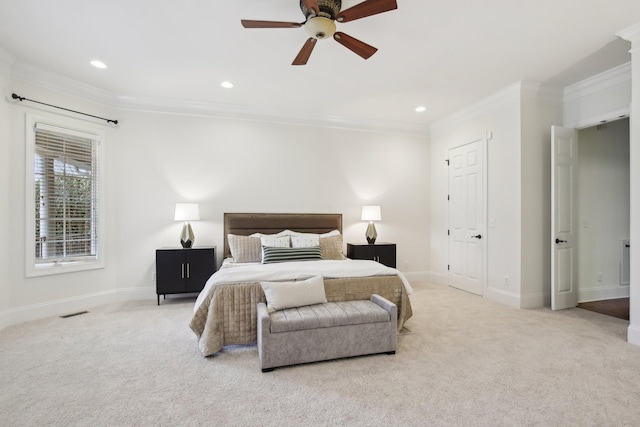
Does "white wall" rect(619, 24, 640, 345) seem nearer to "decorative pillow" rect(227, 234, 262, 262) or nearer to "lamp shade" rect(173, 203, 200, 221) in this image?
"decorative pillow" rect(227, 234, 262, 262)

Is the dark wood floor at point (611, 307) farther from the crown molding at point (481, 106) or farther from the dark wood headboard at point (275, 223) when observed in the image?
the dark wood headboard at point (275, 223)

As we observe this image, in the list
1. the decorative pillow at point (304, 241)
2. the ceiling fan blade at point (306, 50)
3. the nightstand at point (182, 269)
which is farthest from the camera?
the decorative pillow at point (304, 241)

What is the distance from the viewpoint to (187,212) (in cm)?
431

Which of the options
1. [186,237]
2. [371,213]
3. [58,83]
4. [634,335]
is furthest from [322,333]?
[58,83]

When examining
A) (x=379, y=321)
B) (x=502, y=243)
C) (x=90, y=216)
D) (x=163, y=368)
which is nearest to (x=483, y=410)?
(x=379, y=321)

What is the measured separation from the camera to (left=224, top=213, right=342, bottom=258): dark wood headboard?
4.72 m

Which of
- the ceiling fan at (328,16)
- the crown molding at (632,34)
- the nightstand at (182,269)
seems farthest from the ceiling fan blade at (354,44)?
the nightstand at (182,269)

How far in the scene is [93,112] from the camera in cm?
417

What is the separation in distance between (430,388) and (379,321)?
2.07 ft

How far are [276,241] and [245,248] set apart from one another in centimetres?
44

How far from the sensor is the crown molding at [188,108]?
3633 mm

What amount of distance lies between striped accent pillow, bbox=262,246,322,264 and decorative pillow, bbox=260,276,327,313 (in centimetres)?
111

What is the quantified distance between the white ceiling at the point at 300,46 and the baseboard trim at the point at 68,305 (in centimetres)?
278

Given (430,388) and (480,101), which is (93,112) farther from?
(480,101)
